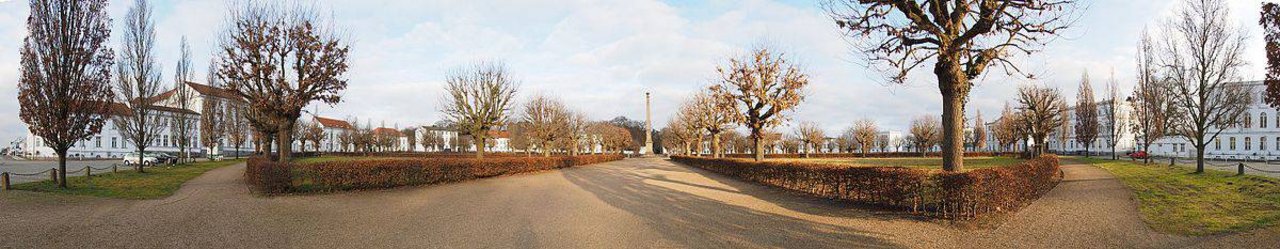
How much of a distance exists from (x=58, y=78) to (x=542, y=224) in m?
16.1

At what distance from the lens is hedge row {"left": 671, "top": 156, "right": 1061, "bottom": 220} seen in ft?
28.9

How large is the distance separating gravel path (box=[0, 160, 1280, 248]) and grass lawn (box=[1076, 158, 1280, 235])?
0.44 m

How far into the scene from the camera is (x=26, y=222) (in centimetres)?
923

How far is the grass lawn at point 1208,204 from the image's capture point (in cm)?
846

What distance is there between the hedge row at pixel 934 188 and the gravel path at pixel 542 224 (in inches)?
16.1

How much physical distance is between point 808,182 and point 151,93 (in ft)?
105

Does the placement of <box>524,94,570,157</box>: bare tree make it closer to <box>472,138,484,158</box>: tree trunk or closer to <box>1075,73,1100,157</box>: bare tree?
<box>472,138,484,158</box>: tree trunk

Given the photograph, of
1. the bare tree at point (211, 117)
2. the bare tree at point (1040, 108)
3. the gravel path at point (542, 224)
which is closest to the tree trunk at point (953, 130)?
the gravel path at point (542, 224)

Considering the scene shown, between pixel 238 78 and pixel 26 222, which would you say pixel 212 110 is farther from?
pixel 26 222

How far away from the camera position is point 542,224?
29.2 feet

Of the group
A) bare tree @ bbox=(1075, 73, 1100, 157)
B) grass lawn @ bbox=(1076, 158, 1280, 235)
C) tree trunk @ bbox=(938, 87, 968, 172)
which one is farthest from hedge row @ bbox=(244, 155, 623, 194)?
bare tree @ bbox=(1075, 73, 1100, 157)

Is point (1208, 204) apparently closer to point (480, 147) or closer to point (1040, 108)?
point (480, 147)

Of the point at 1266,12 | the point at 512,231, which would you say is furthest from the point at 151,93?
the point at 1266,12

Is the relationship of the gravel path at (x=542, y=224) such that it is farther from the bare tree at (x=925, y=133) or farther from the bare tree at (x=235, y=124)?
the bare tree at (x=925, y=133)
